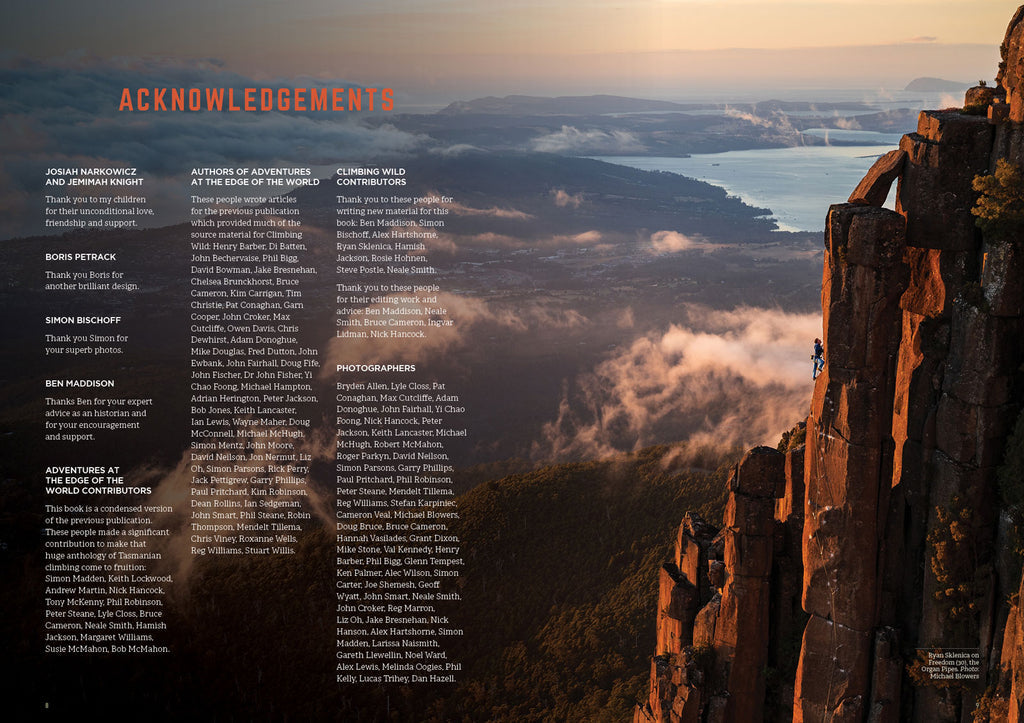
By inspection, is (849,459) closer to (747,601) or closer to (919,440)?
(919,440)

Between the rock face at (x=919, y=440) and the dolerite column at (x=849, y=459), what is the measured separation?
7 centimetres

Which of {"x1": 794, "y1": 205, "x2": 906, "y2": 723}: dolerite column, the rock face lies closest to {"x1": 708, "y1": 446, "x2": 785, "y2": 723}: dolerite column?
the rock face

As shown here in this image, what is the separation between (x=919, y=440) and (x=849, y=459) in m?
3.02

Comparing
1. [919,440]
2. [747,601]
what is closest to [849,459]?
[919,440]

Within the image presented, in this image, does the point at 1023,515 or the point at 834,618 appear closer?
the point at 1023,515

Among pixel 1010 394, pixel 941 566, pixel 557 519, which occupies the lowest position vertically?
pixel 557 519

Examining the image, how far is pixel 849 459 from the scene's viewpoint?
3600cm

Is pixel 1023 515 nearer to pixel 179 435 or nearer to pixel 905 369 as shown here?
pixel 905 369

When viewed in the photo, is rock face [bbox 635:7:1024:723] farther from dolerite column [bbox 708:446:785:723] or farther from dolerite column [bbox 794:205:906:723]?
dolerite column [bbox 708:446:785:723]

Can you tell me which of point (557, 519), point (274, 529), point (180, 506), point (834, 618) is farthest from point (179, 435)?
point (834, 618)

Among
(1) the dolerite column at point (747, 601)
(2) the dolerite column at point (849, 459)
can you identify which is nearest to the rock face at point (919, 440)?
(2) the dolerite column at point (849, 459)

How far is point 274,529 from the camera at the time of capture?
10912 cm

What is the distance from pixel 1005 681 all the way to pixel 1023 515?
635 cm

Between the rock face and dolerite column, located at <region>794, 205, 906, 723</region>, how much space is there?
2.6 inches
